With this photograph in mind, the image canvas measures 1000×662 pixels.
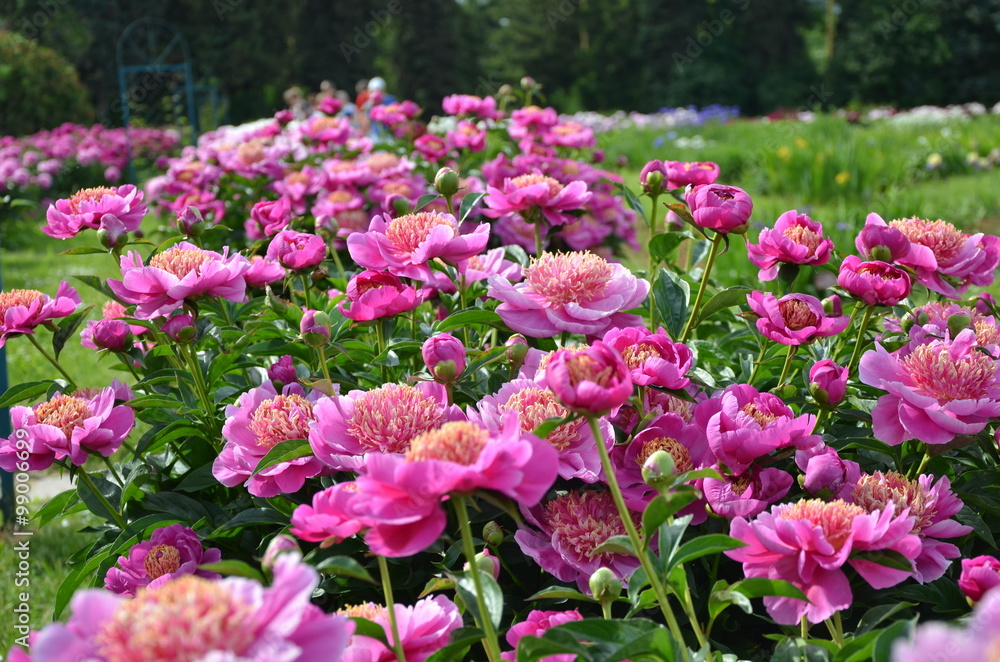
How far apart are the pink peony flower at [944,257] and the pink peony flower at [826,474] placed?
37 cm

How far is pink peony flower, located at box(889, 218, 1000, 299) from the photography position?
111 cm

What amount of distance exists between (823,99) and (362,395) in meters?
20.0

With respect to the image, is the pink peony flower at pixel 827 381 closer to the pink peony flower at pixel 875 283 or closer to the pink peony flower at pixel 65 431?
the pink peony flower at pixel 875 283

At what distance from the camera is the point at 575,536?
0.90 metres

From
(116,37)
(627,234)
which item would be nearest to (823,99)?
(116,37)

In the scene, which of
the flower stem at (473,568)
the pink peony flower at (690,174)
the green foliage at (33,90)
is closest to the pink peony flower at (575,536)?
the flower stem at (473,568)

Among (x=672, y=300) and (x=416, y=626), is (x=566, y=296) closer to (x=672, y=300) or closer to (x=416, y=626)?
(x=672, y=300)

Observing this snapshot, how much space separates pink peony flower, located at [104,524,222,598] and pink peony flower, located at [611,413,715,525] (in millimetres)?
480

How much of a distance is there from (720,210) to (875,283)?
0.21 m

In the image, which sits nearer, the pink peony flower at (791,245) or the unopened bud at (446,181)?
the pink peony flower at (791,245)

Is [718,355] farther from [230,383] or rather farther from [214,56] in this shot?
Result: [214,56]

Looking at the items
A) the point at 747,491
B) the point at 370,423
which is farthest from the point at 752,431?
the point at 370,423

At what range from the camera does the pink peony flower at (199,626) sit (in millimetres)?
440

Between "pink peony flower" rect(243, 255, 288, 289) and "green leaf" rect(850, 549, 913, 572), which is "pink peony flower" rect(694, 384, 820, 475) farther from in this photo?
"pink peony flower" rect(243, 255, 288, 289)
